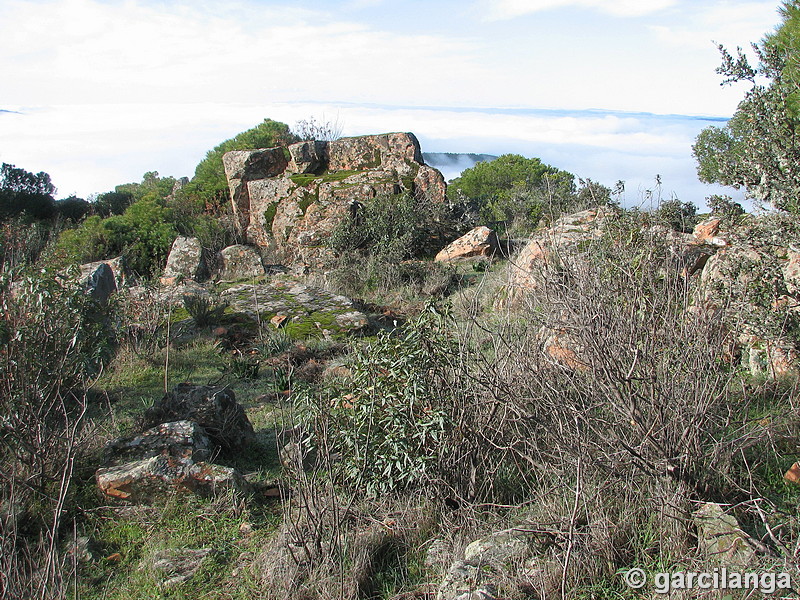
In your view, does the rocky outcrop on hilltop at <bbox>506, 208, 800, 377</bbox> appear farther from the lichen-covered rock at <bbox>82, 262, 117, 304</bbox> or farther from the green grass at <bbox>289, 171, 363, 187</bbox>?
the green grass at <bbox>289, 171, 363, 187</bbox>

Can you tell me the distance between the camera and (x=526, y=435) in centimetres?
364

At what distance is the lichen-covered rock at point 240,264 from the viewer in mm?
11062

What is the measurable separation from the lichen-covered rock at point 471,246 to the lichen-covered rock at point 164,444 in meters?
7.28

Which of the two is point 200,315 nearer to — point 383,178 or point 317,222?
point 317,222

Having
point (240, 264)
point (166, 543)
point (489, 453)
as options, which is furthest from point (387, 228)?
point (166, 543)

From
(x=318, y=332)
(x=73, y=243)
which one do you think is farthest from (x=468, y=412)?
(x=73, y=243)

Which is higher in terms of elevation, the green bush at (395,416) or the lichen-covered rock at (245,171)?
the lichen-covered rock at (245,171)

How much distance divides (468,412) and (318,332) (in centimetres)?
399

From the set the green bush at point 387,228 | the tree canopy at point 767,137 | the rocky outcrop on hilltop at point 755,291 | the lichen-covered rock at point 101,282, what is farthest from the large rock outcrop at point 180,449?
the green bush at point 387,228

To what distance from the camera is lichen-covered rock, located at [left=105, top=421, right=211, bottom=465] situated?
13.2 ft

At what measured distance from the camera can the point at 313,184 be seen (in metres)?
13.1

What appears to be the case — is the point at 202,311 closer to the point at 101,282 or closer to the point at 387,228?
the point at 101,282

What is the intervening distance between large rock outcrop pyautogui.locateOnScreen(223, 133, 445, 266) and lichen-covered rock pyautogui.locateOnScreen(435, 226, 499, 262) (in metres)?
1.75

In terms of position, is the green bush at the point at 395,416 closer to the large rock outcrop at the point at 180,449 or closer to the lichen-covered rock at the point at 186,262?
the large rock outcrop at the point at 180,449
